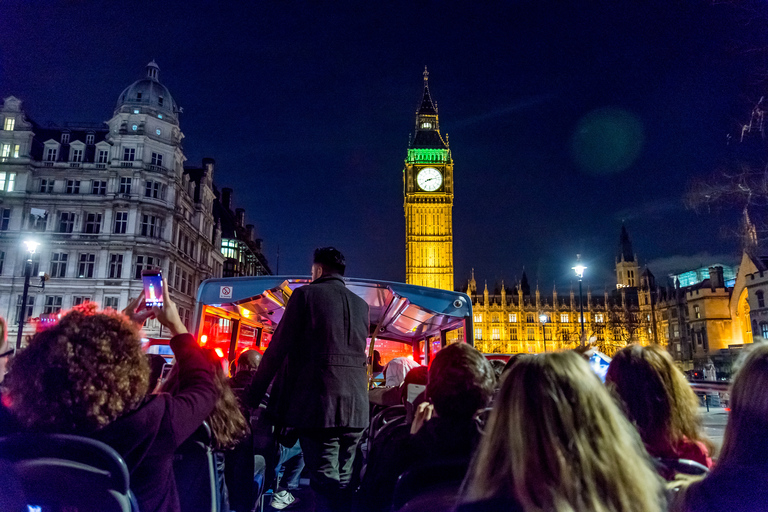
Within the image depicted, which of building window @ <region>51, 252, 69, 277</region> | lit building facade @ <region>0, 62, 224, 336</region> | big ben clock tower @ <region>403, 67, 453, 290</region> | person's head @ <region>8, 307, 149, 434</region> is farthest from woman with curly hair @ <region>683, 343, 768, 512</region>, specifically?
big ben clock tower @ <region>403, 67, 453, 290</region>

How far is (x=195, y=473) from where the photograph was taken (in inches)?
117

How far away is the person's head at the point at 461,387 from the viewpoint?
2.76 m

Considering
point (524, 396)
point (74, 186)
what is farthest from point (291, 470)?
point (74, 186)

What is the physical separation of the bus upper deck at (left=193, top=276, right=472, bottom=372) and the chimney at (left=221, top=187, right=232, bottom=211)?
50589mm

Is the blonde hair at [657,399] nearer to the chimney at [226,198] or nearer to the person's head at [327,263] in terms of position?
the person's head at [327,263]

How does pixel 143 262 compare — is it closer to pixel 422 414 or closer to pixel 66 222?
pixel 66 222

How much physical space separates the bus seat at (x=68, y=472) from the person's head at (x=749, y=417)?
2.39 meters

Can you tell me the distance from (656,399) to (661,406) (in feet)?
0.14

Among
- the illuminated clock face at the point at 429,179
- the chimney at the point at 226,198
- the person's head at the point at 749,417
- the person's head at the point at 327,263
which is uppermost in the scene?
the illuminated clock face at the point at 429,179

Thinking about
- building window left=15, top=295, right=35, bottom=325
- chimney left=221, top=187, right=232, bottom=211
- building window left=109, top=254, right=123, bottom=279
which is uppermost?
chimney left=221, top=187, right=232, bottom=211

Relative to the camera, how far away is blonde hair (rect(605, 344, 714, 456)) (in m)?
2.66

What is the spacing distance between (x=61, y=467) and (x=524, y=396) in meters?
1.78

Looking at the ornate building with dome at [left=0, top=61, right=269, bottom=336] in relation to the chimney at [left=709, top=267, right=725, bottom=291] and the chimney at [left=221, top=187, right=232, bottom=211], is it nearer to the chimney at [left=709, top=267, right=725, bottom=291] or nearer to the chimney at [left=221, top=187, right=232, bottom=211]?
the chimney at [left=221, top=187, right=232, bottom=211]

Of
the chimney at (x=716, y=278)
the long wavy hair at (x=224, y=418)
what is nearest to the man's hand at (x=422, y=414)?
the long wavy hair at (x=224, y=418)
